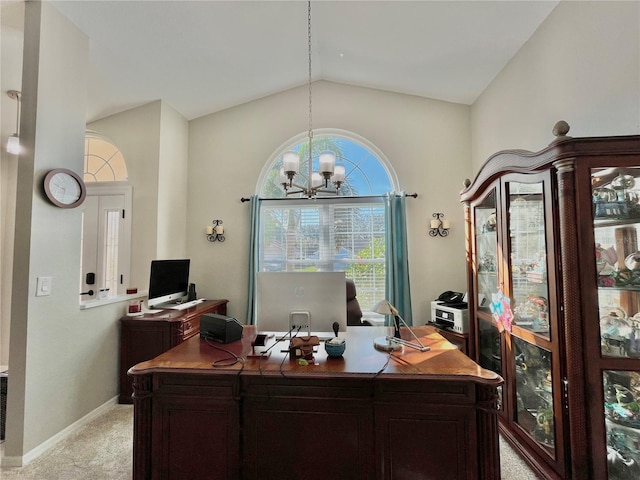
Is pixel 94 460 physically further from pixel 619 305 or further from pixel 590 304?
pixel 619 305

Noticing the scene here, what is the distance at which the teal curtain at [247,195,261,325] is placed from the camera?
385 cm

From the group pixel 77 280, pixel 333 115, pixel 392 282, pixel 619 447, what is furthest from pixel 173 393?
pixel 333 115

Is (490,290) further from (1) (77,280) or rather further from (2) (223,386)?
(1) (77,280)

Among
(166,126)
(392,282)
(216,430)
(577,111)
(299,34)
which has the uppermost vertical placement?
(299,34)

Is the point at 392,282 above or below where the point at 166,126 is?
below

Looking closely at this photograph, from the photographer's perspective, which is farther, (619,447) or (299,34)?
(299,34)

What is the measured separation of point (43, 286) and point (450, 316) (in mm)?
3564

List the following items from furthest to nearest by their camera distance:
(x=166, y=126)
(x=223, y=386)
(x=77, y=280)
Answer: (x=166, y=126), (x=77, y=280), (x=223, y=386)

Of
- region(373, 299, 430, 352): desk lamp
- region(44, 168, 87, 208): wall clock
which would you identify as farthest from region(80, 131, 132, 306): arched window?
region(373, 299, 430, 352): desk lamp

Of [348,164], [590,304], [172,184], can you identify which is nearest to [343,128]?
[348,164]

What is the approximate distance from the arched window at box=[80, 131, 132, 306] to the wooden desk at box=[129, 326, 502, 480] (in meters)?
2.40

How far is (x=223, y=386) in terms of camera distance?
1.59 meters

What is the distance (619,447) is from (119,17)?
14.5 ft

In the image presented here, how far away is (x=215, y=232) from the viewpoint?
161 inches
